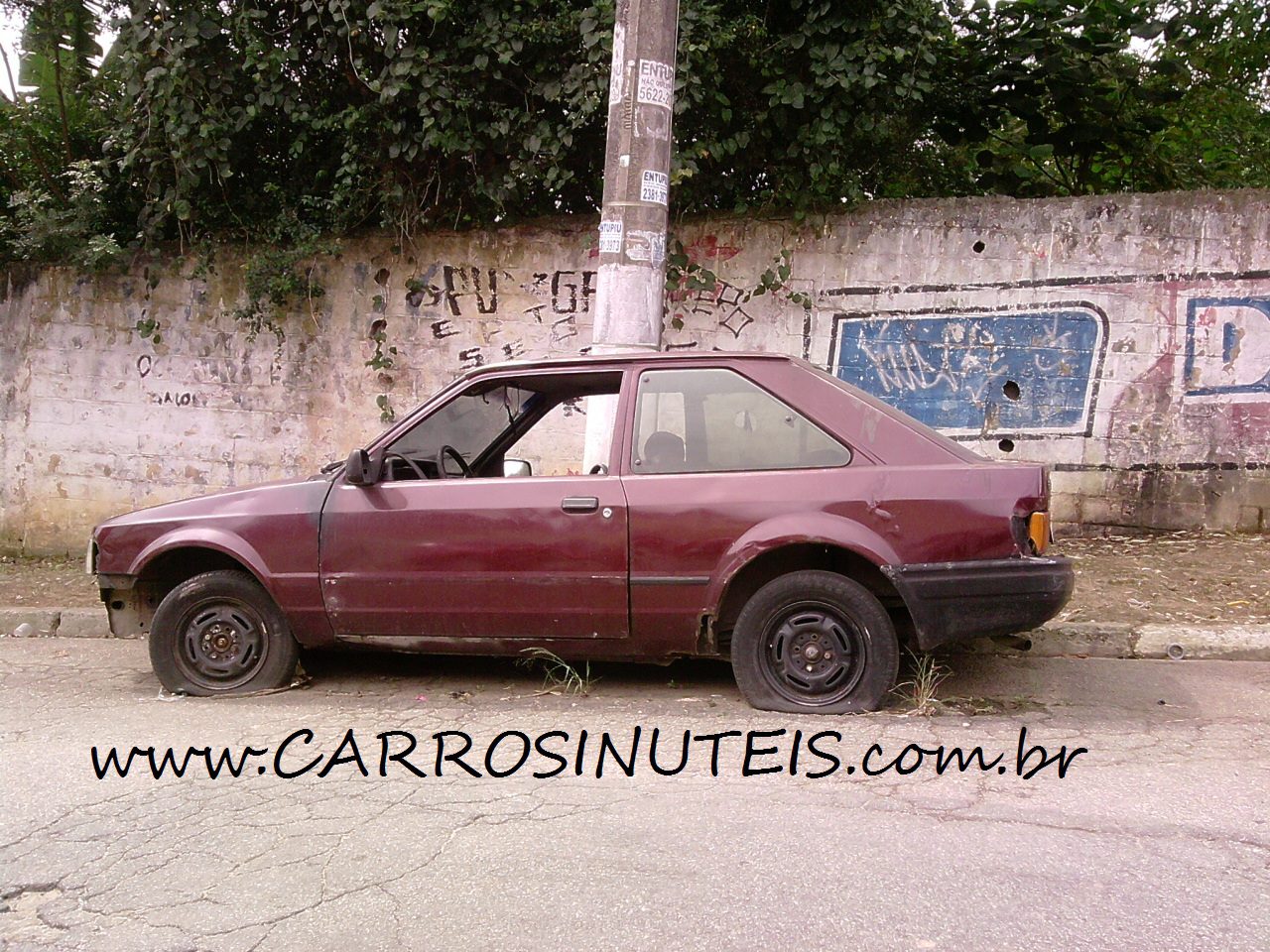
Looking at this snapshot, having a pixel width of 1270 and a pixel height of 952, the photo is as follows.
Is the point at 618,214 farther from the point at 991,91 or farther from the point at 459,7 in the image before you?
the point at 991,91

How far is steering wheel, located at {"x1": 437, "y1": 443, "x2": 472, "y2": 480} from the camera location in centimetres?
530

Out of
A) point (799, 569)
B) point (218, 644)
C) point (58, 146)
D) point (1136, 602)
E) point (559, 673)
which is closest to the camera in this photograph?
point (799, 569)

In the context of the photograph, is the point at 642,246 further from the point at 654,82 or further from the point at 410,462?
the point at 410,462

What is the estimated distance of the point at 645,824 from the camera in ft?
11.3

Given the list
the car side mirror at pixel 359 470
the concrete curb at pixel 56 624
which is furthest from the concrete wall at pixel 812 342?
the car side mirror at pixel 359 470

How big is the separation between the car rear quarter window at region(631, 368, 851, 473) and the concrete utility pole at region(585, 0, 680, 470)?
56.0 inches

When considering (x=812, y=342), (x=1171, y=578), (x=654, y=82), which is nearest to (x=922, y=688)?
(x=1171, y=578)

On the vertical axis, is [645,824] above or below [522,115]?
below

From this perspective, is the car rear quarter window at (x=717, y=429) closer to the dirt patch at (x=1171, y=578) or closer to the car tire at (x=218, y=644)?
Result: the car tire at (x=218, y=644)

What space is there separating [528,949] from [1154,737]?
2867mm

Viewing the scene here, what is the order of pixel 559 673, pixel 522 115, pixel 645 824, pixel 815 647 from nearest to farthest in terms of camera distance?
pixel 645 824 < pixel 815 647 < pixel 559 673 < pixel 522 115

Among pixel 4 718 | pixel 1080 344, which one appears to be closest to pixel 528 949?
pixel 4 718

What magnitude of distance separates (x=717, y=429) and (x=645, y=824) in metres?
1.90

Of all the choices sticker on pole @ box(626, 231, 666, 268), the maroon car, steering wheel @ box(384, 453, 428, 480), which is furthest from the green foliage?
steering wheel @ box(384, 453, 428, 480)
